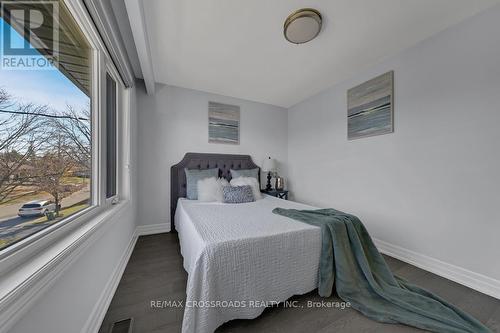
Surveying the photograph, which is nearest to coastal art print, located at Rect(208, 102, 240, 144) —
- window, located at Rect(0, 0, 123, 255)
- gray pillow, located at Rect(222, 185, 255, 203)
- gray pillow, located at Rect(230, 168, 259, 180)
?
gray pillow, located at Rect(230, 168, 259, 180)

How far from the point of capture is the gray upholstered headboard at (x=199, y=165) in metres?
3.10

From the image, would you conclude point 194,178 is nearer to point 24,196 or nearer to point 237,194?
point 237,194

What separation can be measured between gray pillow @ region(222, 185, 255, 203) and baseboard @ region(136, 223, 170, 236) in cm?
127

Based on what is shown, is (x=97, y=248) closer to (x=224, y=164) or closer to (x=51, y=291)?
(x=51, y=291)

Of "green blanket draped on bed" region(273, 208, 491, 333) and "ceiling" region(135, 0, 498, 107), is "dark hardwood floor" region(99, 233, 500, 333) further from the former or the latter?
"ceiling" region(135, 0, 498, 107)

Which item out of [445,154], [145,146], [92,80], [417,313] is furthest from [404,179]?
[145,146]

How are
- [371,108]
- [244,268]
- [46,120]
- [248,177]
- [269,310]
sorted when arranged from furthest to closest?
[248,177]
[371,108]
[269,310]
[244,268]
[46,120]

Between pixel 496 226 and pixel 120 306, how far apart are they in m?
3.28

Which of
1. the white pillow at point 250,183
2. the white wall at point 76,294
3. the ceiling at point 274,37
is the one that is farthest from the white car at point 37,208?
the white pillow at point 250,183

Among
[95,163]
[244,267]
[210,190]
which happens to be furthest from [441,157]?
[95,163]

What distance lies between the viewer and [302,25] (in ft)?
5.67

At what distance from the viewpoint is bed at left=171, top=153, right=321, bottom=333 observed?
3.68 ft

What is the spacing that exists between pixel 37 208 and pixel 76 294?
51 centimetres

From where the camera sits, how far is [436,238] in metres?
1.92
